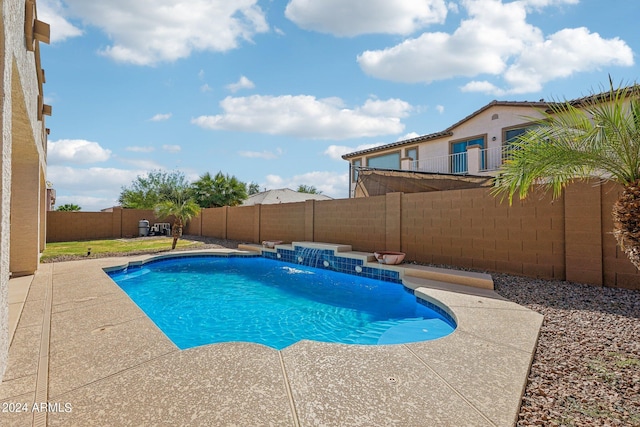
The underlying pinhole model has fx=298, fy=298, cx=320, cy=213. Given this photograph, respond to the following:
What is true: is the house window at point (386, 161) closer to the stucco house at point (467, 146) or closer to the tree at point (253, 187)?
the stucco house at point (467, 146)

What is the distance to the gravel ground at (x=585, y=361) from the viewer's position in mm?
2402

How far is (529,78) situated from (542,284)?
20.9 feet

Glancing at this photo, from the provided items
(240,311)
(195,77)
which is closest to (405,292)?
(240,311)

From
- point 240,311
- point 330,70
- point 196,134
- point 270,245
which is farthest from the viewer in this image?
point 196,134

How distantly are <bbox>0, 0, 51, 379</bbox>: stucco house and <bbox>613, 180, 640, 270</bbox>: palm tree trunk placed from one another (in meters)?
6.68

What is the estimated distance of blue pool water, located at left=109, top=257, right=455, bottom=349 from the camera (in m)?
5.25

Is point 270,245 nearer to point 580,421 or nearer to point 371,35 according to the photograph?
point 371,35

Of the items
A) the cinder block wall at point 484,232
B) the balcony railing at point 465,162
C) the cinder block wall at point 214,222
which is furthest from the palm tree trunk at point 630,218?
the cinder block wall at point 214,222

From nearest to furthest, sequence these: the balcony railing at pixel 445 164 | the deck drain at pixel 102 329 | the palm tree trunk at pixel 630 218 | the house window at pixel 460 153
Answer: the palm tree trunk at pixel 630 218 < the deck drain at pixel 102 329 < the house window at pixel 460 153 < the balcony railing at pixel 445 164

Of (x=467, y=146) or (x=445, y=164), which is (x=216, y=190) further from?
(x=467, y=146)

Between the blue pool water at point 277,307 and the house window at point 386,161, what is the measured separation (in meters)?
Answer: 10.2

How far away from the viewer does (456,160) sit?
621 inches

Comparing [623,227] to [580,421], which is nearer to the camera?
[580,421]

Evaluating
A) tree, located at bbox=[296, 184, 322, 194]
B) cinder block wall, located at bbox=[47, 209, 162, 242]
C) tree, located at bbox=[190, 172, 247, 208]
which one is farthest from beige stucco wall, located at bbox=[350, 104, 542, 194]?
tree, located at bbox=[296, 184, 322, 194]
